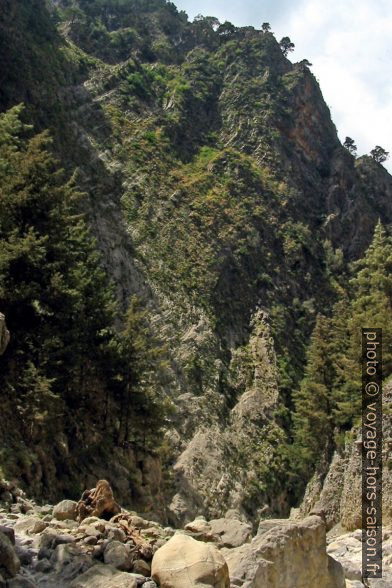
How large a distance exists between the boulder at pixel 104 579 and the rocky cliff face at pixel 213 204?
23.1m

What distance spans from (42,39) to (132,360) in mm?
45014

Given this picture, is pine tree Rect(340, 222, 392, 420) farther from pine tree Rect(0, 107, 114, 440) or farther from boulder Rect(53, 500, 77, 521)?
boulder Rect(53, 500, 77, 521)

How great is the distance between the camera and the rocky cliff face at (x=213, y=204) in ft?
134

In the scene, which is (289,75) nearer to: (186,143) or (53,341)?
(186,143)

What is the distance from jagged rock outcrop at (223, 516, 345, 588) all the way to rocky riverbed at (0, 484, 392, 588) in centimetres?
1

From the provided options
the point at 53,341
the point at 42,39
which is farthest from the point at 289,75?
the point at 53,341

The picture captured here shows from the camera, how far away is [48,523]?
10.6 metres

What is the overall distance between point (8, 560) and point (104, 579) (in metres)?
1.33

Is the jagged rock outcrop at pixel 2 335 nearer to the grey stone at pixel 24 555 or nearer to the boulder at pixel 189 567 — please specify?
the grey stone at pixel 24 555

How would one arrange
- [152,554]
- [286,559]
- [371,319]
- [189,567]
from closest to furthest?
[189,567], [152,554], [286,559], [371,319]

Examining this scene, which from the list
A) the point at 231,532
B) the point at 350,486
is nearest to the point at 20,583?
the point at 231,532

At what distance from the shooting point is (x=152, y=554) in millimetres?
9578

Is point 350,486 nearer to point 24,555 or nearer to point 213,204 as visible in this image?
point 24,555

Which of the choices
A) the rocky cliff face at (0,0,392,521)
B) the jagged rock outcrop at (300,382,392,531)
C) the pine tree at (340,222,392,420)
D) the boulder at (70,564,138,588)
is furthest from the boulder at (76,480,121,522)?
the pine tree at (340,222,392,420)
